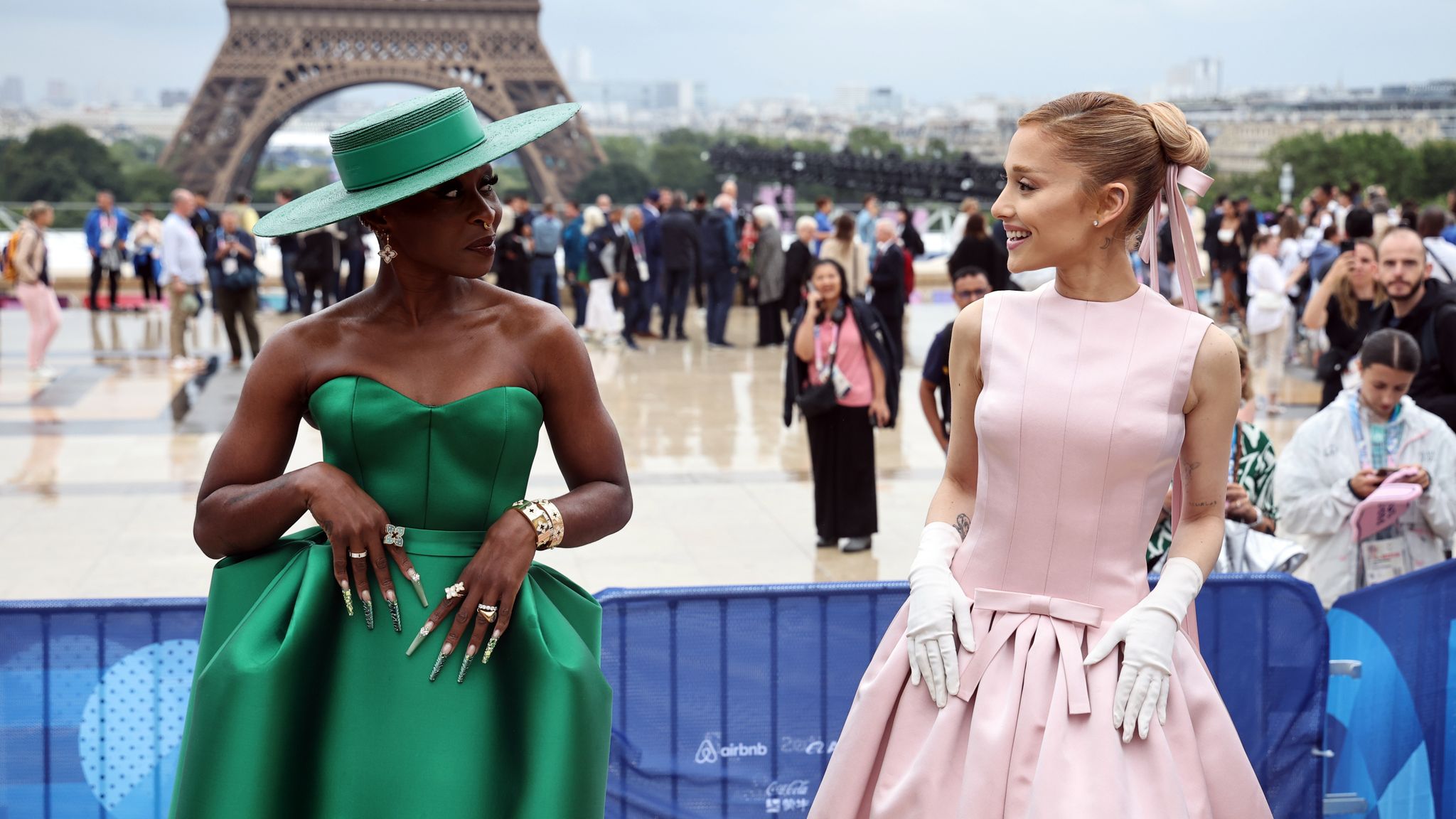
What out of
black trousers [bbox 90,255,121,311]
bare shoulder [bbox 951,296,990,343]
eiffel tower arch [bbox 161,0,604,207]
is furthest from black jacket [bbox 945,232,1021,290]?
eiffel tower arch [bbox 161,0,604,207]

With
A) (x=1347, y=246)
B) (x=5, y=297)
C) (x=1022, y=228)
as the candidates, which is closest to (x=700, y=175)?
(x=5, y=297)

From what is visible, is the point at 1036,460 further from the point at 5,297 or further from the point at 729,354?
the point at 5,297

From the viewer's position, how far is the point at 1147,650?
6.85 ft

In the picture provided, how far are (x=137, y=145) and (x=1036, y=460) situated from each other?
74921 mm

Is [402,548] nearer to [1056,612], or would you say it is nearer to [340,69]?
[1056,612]

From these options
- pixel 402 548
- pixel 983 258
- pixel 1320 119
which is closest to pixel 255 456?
pixel 402 548

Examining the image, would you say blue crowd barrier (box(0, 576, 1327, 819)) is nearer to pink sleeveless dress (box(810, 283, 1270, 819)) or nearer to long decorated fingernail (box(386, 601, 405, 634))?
pink sleeveless dress (box(810, 283, 1270, 819))

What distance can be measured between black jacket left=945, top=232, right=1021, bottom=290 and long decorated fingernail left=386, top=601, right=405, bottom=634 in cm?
885

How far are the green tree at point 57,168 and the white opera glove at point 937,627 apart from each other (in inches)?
1770

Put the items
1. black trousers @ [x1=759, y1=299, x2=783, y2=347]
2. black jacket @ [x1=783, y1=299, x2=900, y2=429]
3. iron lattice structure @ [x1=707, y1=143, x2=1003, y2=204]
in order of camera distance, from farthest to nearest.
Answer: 1. iron lattice structure @ [x1=707, y1=143, x2=1003, y2=204]
2. black trousers @ [x1=759, y1=299, x2=783, y2=347]
3. black jacket @ [x1=783, y1=299, x2=900, y2=429]

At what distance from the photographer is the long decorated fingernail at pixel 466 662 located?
209 cm

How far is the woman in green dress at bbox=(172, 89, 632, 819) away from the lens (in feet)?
6.82

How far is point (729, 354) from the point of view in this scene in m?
14.6

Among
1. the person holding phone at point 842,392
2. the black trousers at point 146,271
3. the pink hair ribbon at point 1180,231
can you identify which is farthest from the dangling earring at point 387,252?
the black trousers at point 146,271
